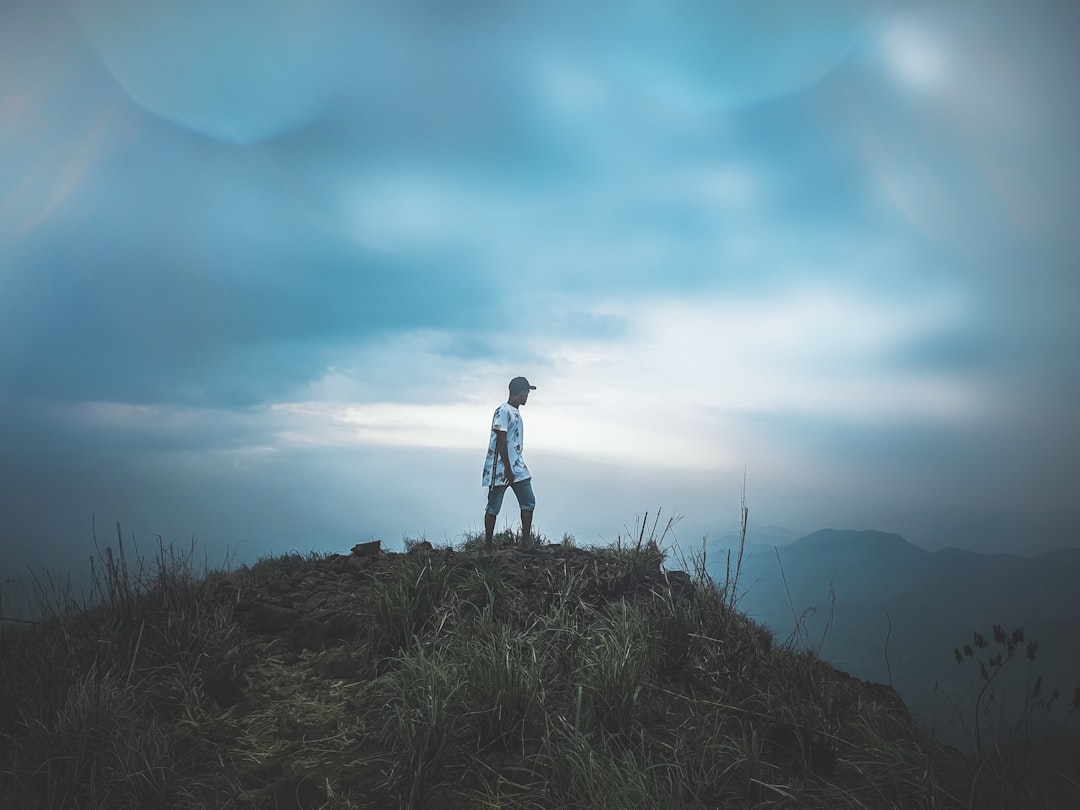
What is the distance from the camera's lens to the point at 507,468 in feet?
28.9

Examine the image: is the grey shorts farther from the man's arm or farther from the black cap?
the black cap

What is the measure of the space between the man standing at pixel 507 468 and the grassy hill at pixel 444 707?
2.44 metres

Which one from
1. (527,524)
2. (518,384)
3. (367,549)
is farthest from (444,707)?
(518,384)

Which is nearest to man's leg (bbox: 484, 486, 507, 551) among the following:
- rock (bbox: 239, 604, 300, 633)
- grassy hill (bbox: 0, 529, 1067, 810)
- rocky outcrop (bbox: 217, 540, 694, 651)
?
rocky outcrop (bbox: 217, 540, 694, 651)

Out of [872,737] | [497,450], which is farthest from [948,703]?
[497,450]

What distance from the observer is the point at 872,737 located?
13.6 ft

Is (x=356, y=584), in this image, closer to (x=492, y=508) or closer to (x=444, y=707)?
(x=492, y=508)

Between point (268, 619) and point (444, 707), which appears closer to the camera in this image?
point (444, 707)

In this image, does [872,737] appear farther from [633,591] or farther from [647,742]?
[633,591]

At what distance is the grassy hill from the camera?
367 cm

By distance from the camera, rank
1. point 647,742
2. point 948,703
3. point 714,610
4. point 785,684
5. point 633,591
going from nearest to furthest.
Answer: point 948,703, point 647,742, point 785,684, point 714,610, point 633,591

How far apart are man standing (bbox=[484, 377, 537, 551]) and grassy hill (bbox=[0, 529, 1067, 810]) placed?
2440 millimetres

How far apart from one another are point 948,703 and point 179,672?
5.27 metres

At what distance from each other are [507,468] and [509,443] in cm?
36
